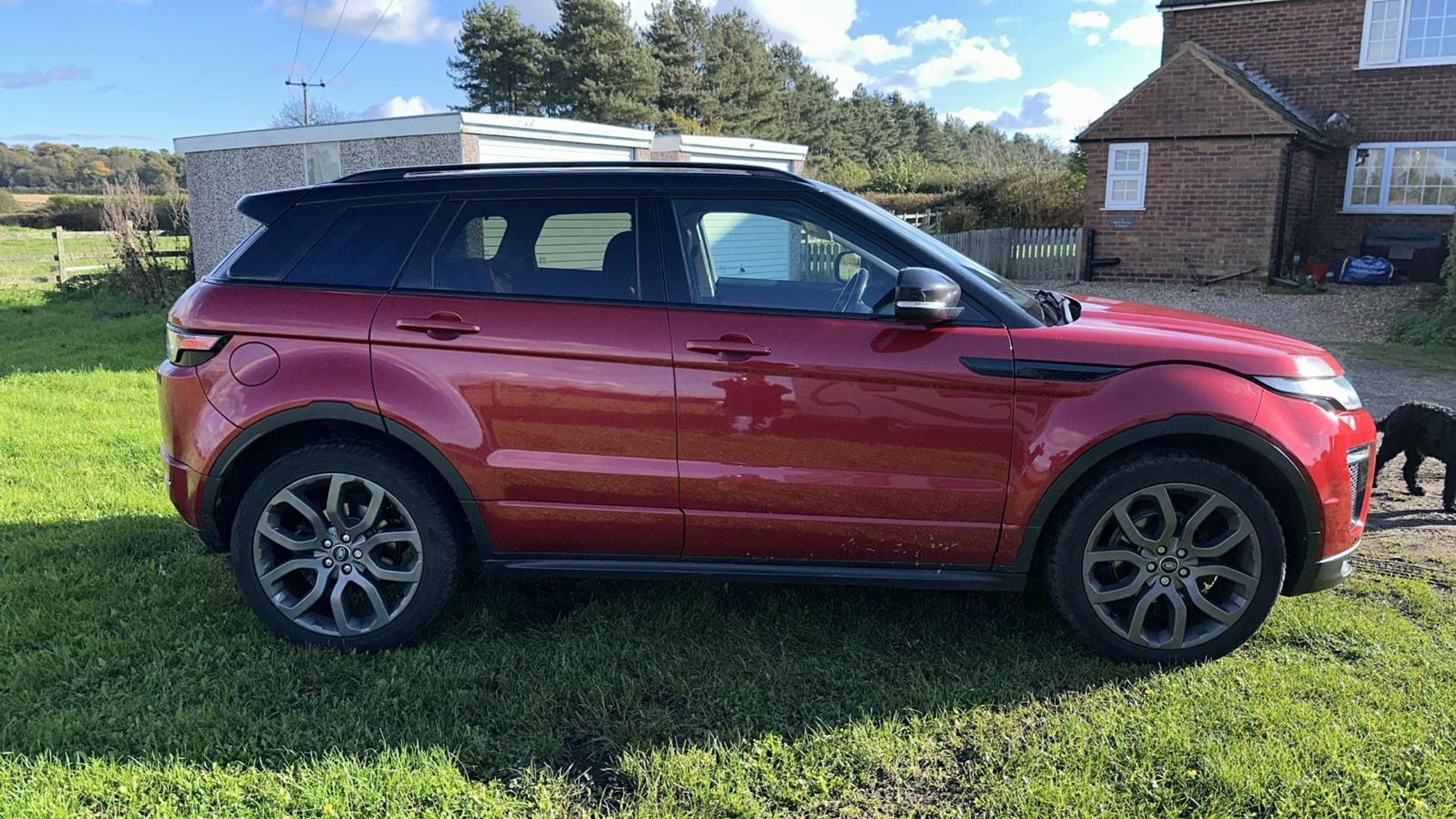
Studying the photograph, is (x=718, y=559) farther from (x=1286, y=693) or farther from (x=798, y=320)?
(x=1286, y=693)

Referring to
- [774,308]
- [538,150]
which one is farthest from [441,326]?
[538,150]

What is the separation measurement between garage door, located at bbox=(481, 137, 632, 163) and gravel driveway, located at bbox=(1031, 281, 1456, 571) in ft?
29.3

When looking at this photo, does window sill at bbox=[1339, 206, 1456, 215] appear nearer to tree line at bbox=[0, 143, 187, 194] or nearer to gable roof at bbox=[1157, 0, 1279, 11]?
gable roof at bbox=[1157, 0, 1279, 11]

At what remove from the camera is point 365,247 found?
3.63 meters

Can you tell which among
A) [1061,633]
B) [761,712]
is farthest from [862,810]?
[1061,633]

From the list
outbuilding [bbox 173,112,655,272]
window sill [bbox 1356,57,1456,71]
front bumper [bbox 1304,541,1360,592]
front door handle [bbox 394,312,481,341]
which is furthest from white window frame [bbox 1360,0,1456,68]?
front door handle [bbox 394,312,481,341]

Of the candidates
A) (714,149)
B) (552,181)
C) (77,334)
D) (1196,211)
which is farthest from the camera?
(1196,211)

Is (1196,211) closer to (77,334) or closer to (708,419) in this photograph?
(708,419)

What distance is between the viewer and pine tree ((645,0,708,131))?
42531 mm

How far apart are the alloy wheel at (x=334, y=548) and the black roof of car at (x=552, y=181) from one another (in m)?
1.13

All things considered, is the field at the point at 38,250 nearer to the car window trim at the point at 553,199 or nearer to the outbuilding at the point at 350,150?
the outbuilding at the point at 350,150

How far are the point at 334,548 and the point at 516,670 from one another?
0.85 metres

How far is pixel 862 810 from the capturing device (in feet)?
8.86

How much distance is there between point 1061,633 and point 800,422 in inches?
56.8
